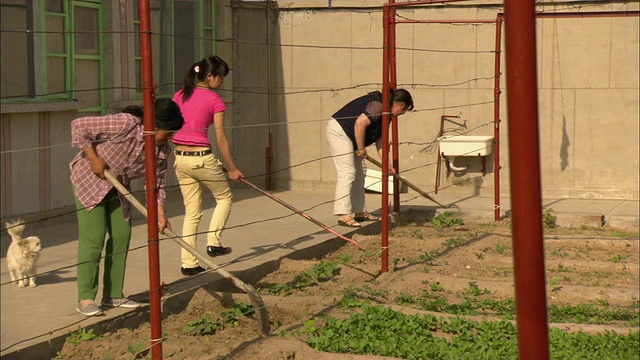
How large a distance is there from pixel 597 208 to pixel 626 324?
211 inches

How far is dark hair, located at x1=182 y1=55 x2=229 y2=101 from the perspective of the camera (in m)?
7.71

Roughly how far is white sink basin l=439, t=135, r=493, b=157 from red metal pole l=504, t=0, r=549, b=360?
10.6 meters

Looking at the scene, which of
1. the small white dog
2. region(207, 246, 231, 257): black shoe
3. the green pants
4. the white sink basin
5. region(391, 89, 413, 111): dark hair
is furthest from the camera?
the white sink basin

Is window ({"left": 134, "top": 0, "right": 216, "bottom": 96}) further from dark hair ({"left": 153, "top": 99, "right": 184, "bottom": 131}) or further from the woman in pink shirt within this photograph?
dark hair ({"left": 153, "top": 99, "right": 184, "bottom": 131})

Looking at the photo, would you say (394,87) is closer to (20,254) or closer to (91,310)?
(20,254)

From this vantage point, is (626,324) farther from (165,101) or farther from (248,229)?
(248,229)

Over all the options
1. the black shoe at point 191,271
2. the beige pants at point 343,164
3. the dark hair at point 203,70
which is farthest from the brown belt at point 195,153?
the beige pants at point 343,164

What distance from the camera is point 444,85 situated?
13.4 metres

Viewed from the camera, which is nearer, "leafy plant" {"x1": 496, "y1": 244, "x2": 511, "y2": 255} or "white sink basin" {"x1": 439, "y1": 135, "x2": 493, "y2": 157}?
"leafy plant" {"x1": 496, "y1": 244, "x2": 511, "y2": 255}

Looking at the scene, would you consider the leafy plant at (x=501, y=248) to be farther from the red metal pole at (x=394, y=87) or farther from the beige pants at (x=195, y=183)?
the beige pants at (x=195, y=183)

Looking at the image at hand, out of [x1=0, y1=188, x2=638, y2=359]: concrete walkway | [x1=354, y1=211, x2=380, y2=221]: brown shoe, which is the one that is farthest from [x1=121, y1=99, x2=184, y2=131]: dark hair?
[x1=354, y1=211, x2=380, y2=221]: brown shoe

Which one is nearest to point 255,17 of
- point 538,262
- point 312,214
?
point 312,214

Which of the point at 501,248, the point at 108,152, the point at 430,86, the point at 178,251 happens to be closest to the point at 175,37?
the point at 430,86

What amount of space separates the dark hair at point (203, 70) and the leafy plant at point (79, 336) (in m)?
2.45
